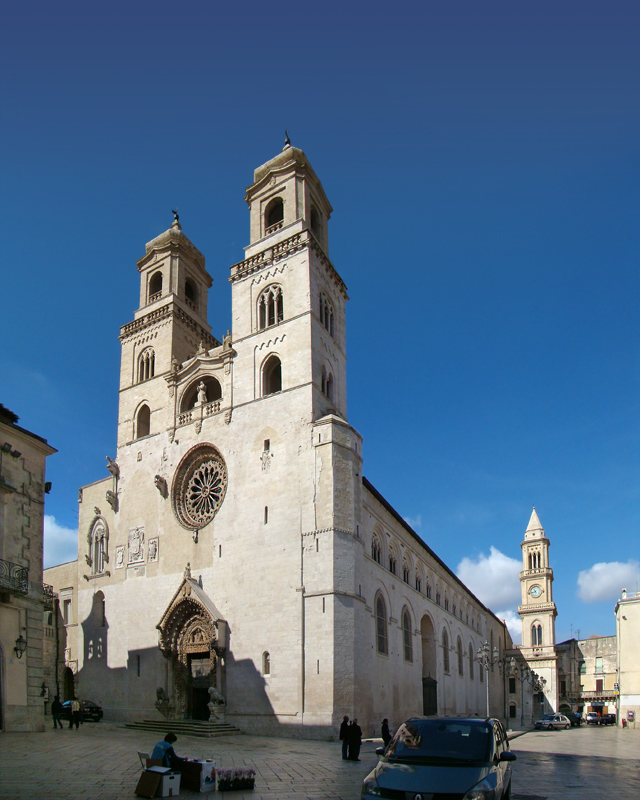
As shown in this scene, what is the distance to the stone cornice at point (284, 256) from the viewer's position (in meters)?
35.7

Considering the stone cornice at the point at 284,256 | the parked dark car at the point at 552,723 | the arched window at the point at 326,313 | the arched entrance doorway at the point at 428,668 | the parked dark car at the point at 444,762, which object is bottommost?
the parked dark car at the point at 552,723

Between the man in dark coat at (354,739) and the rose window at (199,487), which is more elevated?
the rose window at (199,487)

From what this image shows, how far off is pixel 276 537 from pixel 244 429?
6052 millimetres

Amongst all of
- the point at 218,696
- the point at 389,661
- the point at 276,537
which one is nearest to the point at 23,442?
the point at 276,537

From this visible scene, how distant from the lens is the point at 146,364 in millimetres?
41281

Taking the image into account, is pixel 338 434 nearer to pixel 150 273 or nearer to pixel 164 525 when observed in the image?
pixel 164 525

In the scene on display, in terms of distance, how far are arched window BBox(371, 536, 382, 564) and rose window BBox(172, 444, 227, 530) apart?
880 centimetres

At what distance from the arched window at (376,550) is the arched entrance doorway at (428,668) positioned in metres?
9.87

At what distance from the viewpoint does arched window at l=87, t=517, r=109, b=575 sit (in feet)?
124

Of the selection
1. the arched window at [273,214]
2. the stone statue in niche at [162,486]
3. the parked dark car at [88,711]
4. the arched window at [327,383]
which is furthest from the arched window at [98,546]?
the arched window at [273,214]

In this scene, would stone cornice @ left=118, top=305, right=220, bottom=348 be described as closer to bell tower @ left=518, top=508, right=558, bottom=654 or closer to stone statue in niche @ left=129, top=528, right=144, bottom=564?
stone statue in niche @ left=129, top=528, right=144, bottom=564

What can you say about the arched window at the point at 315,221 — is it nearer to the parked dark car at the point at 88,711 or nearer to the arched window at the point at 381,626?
the arched window at the point at 381,626

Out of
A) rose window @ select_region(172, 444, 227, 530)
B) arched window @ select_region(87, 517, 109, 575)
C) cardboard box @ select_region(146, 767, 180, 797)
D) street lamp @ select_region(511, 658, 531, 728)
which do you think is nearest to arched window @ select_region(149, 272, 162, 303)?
rose window @ select_region(172, 444, 227, 530)

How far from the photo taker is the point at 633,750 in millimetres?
25312
